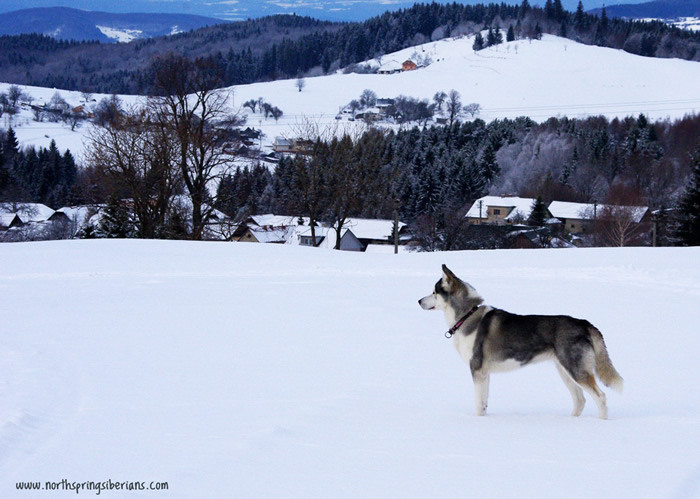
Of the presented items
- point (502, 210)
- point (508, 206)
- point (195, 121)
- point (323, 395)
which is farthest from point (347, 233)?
point (323, 395)

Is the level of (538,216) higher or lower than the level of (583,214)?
higher

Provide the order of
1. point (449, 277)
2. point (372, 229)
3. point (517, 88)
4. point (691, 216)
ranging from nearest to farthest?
1. point (449, 277)
2. point (691, 216)
3. point (372, 229)
4. point (517, 88)

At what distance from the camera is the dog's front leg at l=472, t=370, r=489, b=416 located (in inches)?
239

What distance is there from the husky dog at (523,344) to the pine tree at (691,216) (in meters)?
39.8

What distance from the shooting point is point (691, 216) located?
41281mm

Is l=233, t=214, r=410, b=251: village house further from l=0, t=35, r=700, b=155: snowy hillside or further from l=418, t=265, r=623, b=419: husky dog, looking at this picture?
l=0, t=35, r=700, b=155: snowy hillside

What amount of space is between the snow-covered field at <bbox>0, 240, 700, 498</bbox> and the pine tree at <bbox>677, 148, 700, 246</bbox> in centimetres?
2665

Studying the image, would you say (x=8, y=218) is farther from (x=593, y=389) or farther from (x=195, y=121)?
(x=593, y=389)

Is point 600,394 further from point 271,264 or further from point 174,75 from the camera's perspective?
point 174,75

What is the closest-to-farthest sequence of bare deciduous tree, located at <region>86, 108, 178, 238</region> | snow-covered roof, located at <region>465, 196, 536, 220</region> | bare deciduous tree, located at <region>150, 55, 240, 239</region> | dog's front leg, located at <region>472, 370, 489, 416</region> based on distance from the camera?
dog's front leg, located at <region>472, 370, 489, 416</region> < bare deciduous tree, located at <region>86, 108, 178, 238</region> < bare deciduous tree, located at <region>150, 55, 240, 239</region> < snow-covered roof, located at <region>465, 196, 536, 220</region>

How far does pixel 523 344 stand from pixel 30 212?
217 feet

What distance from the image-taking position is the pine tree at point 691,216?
40.9 meters

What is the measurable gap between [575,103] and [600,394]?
148m

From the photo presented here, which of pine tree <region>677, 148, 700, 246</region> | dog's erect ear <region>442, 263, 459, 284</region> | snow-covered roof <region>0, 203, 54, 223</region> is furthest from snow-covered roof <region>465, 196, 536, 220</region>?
dog's erect ear <region>442, 263, 459, 284</region>
